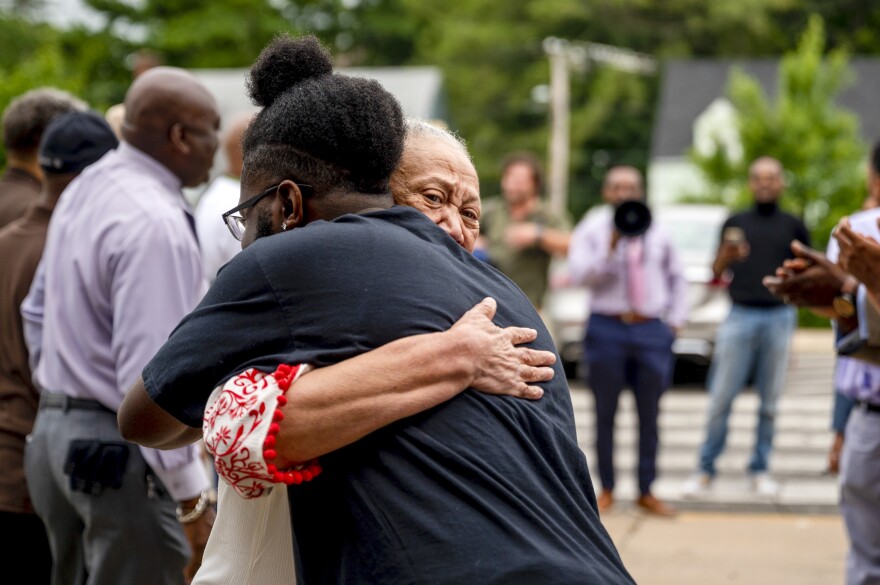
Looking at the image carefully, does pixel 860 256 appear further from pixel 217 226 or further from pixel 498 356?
pixel 217 226

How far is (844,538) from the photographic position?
7762 millimetres

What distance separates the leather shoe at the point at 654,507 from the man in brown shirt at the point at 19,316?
16.1 feet

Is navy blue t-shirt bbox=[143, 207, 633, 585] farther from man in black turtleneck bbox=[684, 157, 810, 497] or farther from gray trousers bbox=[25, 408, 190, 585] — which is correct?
man in black turtleneck bbox=[684, 157, 810, 497]

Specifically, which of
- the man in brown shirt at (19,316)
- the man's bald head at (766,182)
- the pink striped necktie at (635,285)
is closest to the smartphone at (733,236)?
the man's bald head at (766,182)

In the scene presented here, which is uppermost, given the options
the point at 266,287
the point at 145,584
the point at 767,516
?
the point at 266,287

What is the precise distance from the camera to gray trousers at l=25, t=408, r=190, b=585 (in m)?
3.65

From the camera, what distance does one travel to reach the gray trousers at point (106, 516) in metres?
3.65

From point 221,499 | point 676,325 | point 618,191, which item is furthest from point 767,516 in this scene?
point 221,499

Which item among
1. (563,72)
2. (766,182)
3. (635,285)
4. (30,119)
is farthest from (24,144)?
(563,72)

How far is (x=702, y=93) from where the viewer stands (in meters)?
47.5

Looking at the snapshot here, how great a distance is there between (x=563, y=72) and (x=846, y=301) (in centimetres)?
3431

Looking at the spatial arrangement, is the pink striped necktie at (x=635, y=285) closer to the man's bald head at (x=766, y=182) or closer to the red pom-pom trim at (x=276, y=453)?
the man's bald head at (x=766, y=182)

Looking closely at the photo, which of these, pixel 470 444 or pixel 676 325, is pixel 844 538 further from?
pixel 470 444

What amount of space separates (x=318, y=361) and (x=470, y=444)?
0.28m
